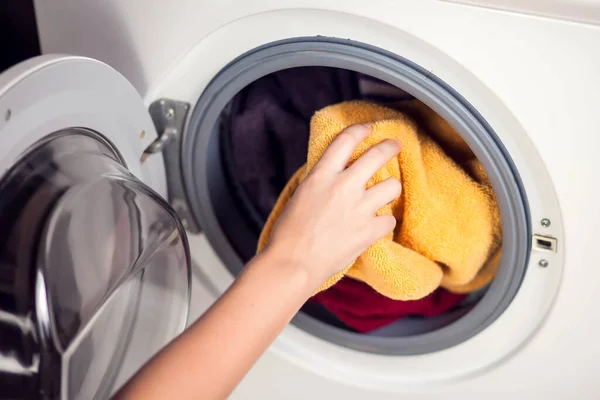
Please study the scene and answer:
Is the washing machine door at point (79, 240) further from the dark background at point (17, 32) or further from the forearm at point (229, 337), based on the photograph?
the dark background at point (17, 32)

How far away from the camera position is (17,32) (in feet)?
2.52

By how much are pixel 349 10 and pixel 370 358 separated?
0.45 metres

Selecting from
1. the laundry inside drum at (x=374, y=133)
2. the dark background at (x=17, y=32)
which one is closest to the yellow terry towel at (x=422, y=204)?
the laundry inside drum at (x=374, y=133)

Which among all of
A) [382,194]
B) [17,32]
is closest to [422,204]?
[382,194]

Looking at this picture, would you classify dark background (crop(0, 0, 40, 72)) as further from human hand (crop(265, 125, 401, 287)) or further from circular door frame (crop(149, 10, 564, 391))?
human hand (crop(265, 125, 401, 287))

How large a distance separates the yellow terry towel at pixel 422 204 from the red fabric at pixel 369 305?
0.08 meters

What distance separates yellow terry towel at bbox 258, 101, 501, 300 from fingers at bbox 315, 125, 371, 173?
23 millimetres

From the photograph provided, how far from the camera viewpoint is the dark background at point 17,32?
0.75 meters

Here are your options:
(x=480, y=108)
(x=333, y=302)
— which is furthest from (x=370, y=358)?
(x=480, y=108)

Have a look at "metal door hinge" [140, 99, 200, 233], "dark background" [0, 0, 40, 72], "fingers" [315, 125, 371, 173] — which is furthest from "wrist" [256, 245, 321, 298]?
"dark background" [0, 0, 40, 72]

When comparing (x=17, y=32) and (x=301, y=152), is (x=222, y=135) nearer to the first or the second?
(x=301, y=152)

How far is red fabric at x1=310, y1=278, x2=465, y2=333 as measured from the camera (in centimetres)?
77

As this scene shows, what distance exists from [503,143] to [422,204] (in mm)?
122

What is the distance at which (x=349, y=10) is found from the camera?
539 mm
